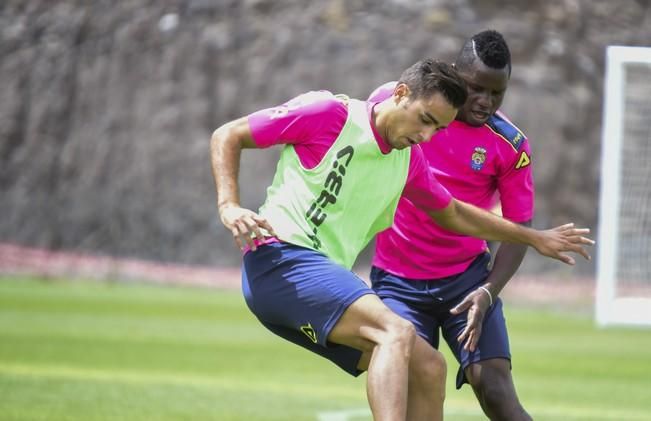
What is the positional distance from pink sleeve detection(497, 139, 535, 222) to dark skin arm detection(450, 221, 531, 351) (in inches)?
3.1

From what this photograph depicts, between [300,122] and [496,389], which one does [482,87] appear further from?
[496,389]

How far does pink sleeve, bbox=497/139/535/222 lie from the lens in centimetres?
712

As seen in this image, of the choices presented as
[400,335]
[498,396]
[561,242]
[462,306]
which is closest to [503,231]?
[561,242]

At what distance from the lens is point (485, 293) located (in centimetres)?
693

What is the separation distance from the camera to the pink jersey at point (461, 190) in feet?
23.3

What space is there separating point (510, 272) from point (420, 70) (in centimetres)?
162

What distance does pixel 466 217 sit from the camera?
267 inches

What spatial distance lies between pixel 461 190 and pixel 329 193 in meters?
1.37

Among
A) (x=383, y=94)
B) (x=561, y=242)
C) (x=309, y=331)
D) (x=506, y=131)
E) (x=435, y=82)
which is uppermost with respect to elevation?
(x=435, y=82)

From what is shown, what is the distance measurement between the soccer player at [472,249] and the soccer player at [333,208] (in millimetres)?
628

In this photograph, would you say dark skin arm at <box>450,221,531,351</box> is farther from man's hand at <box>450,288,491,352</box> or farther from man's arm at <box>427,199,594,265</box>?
man's arm at <box>427,199,594,265</box>

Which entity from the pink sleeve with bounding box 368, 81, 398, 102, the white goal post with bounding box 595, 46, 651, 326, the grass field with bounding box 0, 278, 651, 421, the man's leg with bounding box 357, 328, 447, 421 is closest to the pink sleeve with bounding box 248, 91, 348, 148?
the pink sleeve with bounding box 368, 81, 398, 102

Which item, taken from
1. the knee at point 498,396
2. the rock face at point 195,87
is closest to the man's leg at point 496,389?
the knee at point 498,396

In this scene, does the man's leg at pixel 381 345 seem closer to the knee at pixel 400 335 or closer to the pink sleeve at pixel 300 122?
the knee at pixel 400 335
